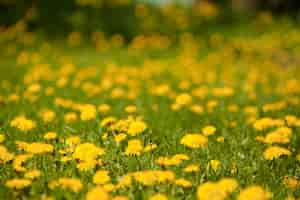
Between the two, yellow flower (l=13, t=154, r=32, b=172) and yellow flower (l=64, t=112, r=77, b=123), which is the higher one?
yellow flower (l=64, t=112, r=77, b=123)

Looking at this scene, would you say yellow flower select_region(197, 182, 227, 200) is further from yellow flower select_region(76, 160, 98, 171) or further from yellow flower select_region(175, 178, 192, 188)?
yellow flower select_region(76, 160, 98, 171)

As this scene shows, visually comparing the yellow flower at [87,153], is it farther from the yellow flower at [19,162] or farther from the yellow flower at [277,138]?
the yellow flower at [277,138]

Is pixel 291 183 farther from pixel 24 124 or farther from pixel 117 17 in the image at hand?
pixel 117 17

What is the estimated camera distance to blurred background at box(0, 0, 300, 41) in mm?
9719

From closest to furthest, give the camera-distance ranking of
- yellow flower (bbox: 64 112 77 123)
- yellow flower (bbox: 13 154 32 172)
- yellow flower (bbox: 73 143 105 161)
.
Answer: yellow flower (bbox: 13 154 32 172) → yellow flower (bbox: 73 143 105 161) → yellow flower (bbox: 64 112 77 123)

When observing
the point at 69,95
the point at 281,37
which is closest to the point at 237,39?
the point at 281,37

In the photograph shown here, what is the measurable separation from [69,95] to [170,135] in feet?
5.67

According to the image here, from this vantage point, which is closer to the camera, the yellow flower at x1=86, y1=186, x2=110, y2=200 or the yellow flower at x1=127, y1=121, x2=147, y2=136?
the yellow flower at x1=86, y1=186, x2=110, y2=200

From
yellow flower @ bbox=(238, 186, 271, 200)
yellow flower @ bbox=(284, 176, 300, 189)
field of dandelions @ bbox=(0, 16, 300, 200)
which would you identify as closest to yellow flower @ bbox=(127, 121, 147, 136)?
field of dandelions @ bbox=(0, 16, 300, 200)

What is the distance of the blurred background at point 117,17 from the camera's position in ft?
31.9

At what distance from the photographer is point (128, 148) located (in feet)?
10.7

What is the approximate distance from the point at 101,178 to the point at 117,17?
25.8 ft

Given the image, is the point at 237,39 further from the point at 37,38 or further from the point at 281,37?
the point at 37,38

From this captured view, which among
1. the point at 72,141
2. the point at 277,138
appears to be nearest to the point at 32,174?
the point at 72,141
